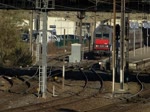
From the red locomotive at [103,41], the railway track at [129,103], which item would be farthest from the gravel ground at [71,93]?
the red locomotive at [103,41]

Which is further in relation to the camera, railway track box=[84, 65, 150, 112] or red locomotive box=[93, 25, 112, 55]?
red locomotive box=[93, 25, 112, 55]

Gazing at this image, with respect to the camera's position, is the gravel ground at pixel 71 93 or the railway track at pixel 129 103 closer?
the railway track at pixel 129 103

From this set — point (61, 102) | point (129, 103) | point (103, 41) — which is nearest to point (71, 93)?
point (61, 102)

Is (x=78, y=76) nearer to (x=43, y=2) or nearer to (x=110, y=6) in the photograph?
(x=110, y=6)

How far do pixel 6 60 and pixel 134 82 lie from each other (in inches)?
771

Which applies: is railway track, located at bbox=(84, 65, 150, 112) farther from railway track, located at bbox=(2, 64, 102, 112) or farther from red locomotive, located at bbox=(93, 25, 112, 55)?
red locomotive, located at bbox=(93, 25, 112, 55)

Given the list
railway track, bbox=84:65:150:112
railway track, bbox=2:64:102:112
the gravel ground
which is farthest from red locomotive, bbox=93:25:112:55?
railway track, bbox=84:65:150:112

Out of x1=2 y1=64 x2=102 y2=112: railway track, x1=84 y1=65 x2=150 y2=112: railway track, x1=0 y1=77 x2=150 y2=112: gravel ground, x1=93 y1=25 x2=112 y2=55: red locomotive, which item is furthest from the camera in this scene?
x1=93 y1=25 x2=112 y2=55: red locomotive

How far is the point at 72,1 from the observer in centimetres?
2742

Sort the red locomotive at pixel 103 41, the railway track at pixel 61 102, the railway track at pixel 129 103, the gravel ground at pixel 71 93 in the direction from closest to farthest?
the railway track at pixel 61 102, the railway track at pixel 129 103, the gravel ground at pixel 71 93, the red locomotive at pixel 103 41

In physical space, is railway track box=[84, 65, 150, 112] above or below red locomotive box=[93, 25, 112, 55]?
below

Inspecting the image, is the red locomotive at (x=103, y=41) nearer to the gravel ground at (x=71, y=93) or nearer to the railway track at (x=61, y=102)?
the gravel ground at (x=71, y=93)

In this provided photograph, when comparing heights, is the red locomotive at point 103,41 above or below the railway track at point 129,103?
above

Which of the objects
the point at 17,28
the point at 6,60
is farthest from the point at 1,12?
the point at 6,60
